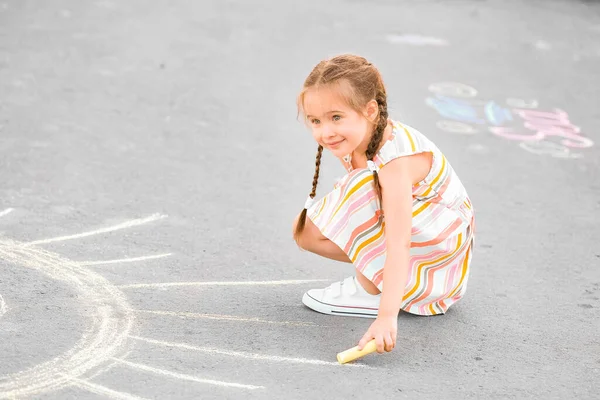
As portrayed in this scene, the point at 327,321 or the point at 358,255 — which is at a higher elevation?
the point at 358,255

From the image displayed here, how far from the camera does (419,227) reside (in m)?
2.80

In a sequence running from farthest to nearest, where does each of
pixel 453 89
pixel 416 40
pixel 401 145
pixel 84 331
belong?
pixel 416 40 < pixel 453 89 < pixel 401 145 < pixel 84 331

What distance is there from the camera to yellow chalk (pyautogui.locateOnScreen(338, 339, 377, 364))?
254 cm

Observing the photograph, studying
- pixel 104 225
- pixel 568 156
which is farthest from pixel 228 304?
pixel 568 156

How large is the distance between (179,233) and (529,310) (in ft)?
4.03

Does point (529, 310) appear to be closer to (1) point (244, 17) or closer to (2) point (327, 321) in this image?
(2) point (327, 321)

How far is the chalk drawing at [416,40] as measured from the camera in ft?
20.6

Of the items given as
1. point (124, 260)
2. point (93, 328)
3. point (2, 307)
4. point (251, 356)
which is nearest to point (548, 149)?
point (124, 260)

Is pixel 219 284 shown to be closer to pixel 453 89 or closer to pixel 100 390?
pixel 100 390

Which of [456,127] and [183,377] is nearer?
[183,377]

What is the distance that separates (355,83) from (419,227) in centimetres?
48

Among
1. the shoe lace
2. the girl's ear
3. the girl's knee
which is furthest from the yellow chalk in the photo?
the girl's ear

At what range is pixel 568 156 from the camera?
460cm

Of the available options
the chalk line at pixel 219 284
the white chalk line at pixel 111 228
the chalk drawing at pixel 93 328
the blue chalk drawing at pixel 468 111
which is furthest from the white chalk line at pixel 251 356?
the blue chalk drawing at pixel 468 111
